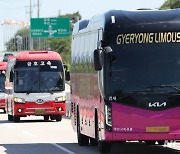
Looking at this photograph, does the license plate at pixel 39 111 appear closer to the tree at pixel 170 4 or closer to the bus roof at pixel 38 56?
the bus roof at pixel 38 56

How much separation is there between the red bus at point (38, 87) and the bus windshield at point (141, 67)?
1941cm

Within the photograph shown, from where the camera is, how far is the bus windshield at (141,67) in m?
19.4

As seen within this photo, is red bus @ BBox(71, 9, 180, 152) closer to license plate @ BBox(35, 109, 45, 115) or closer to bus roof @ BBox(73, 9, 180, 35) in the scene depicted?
bus roof @ BBox(73, 9, 180, 35)

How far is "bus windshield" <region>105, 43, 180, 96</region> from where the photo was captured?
19391 millimetres

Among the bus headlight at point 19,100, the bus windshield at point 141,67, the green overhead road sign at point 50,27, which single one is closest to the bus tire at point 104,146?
the bus windshield at point 141,67

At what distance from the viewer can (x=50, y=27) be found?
82688 mm

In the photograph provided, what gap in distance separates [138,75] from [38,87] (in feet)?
65.6

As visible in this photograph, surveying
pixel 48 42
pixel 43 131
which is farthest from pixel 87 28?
pixel 48 42

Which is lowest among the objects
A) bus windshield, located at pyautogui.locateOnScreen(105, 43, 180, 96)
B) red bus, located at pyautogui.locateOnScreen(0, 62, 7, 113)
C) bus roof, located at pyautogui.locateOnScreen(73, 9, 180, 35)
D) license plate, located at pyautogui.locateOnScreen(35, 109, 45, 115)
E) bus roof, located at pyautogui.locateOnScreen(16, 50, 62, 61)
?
red bus, located at pyautogui.locateOnScreen(0, 62, 7, 113)

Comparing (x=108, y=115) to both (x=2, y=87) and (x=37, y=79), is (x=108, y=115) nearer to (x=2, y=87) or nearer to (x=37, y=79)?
(x=37, y=79)

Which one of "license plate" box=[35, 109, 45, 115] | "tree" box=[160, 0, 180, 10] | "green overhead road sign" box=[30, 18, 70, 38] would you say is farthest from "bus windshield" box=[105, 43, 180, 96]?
"tree" box=[160, 0, 180, 10]

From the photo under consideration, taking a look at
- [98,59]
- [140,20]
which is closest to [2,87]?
[140,20]

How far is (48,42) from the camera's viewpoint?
158500 millimetres

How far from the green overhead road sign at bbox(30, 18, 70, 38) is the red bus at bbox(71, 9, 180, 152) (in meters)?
62.4
